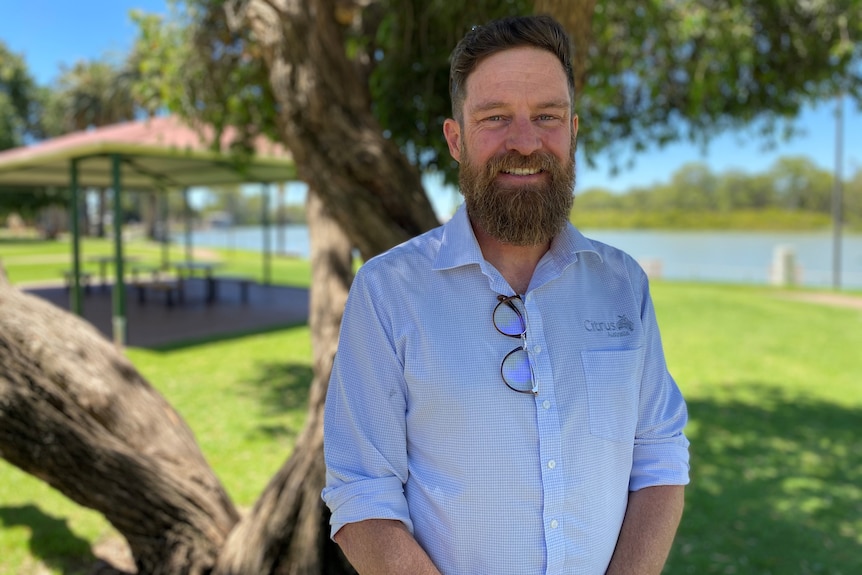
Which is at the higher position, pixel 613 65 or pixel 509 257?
pixel 613 65

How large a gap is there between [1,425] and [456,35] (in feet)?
9.20

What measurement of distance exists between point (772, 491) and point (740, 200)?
8493 centimetres

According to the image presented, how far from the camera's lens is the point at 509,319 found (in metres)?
1.53

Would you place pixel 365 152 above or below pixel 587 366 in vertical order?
above

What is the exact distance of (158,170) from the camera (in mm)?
13938

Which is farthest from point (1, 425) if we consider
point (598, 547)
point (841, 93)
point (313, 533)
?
point (841, 93)

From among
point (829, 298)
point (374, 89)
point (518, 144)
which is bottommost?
point (829, 298)

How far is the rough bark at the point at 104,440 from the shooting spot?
104 inches

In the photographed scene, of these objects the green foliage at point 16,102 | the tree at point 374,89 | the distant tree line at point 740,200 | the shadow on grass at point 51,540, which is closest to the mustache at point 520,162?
the tree at point 374,89

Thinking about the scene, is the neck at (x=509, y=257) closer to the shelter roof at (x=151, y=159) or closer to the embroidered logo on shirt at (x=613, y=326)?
the embroidered logo on shirt at (x=613, y=326)

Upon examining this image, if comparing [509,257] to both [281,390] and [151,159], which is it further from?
[151,159]

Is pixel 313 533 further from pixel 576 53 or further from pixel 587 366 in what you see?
pixel 576 53

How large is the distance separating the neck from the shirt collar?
0.05 meters

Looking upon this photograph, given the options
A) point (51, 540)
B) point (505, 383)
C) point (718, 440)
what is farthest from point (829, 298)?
point (505, 383)
